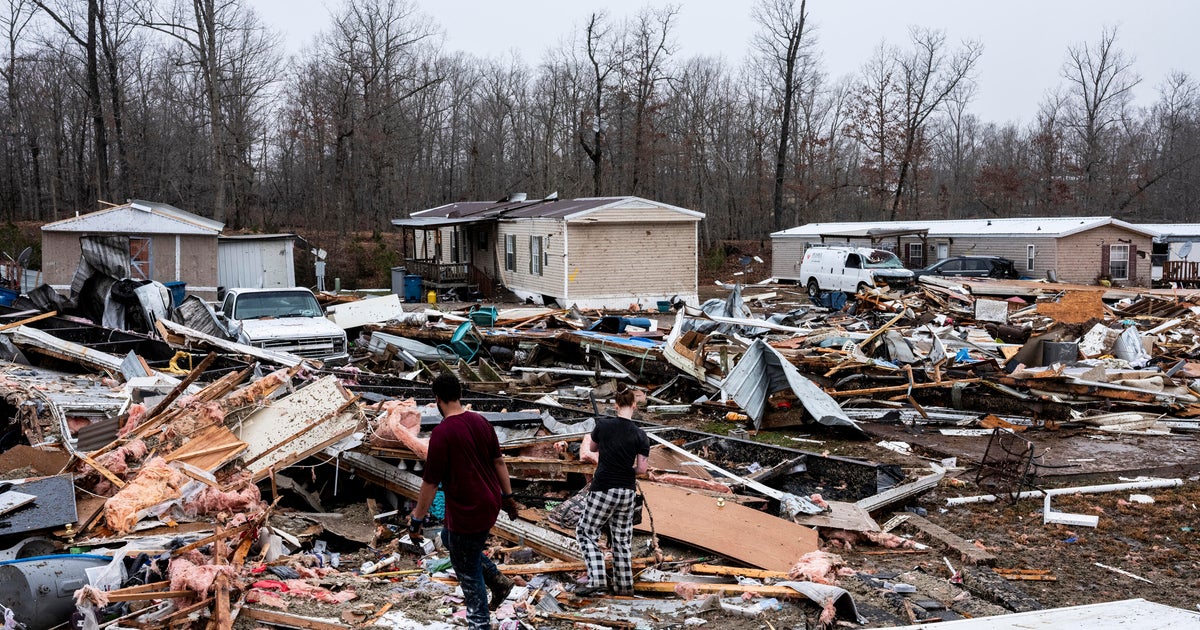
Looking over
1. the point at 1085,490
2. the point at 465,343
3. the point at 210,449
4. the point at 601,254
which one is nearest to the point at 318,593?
the point at 210,449

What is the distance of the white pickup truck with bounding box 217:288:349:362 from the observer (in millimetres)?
15672

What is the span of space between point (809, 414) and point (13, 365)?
11.4 meters

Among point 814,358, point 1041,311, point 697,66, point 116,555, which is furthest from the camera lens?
point 697,66

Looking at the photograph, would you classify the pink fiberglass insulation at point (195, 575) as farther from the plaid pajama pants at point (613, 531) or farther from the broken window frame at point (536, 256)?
the broken window frame at point (536, 256)

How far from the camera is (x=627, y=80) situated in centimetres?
4822

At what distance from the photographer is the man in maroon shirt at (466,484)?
16.7ft

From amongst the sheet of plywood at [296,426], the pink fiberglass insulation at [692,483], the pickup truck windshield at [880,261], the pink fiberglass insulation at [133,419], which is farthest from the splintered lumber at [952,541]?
the pickup truck windshield at [880,261]

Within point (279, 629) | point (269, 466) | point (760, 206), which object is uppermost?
point (760, 206)

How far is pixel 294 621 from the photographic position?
5574 mm

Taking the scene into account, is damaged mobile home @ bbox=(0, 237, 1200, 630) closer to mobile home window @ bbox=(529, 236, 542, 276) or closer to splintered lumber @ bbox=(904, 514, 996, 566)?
splintered lumber @ bbox=(904, 514, 996, 566)

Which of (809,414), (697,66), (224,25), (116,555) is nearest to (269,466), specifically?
(116,555)

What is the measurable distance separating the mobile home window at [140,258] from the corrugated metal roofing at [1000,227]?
27.0 m

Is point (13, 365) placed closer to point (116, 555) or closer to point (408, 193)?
point (116, 555)

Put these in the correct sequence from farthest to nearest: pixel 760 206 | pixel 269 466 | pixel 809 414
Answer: pixel 760 206 < pixel 809 414 < pixel 269 466
